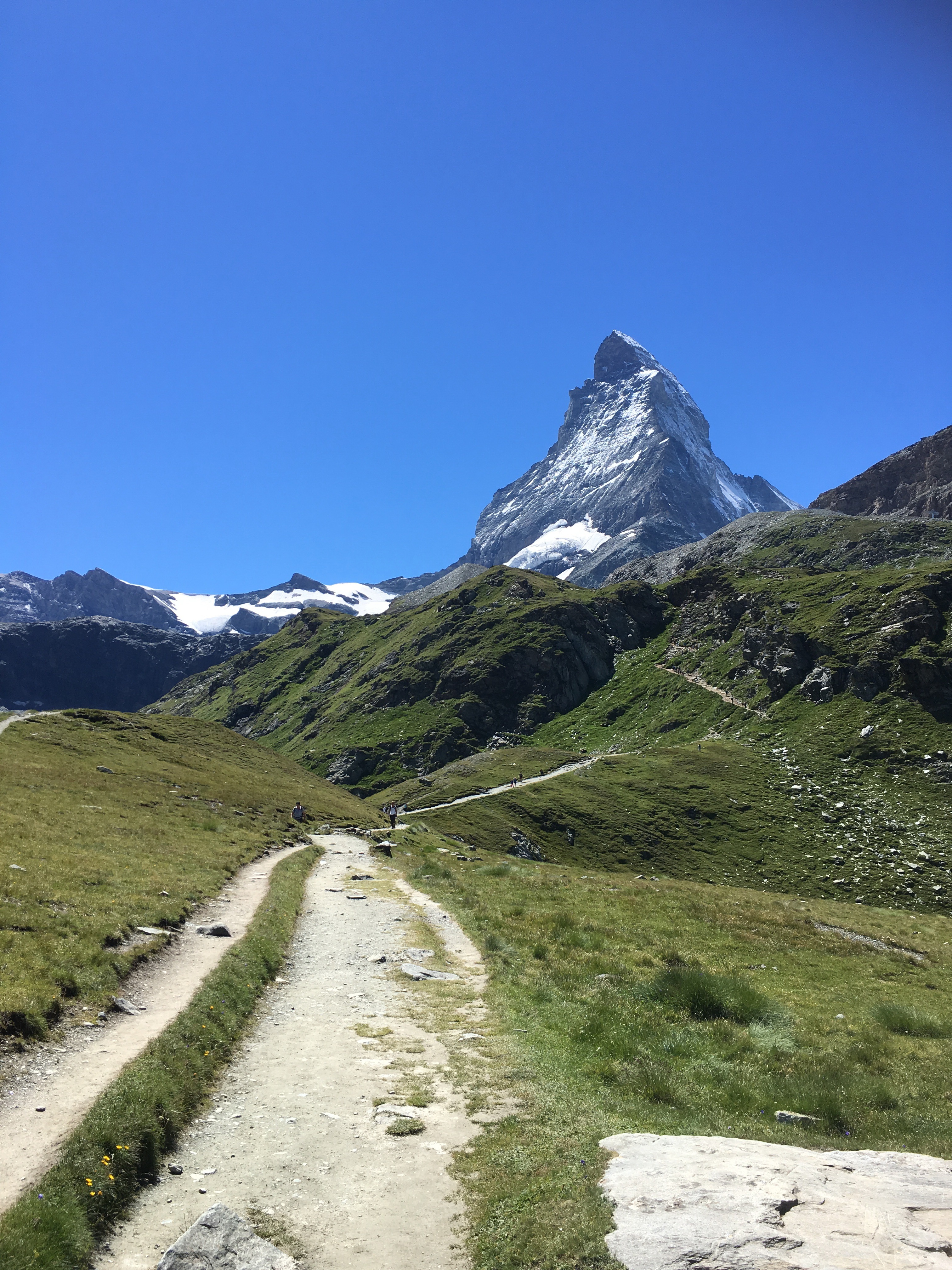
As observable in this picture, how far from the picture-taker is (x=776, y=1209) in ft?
25.8

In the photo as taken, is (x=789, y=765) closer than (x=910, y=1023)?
No

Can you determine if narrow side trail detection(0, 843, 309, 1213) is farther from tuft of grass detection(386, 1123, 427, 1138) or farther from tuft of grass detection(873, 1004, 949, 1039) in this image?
tuft of grass detection(873, 1004, 949, 1039)

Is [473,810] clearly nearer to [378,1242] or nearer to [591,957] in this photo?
[591,957]

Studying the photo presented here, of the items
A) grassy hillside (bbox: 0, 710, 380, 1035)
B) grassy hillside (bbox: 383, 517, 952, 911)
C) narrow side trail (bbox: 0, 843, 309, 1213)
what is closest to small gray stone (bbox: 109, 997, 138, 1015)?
narrow side trail (bbox: 0, 843, 309, 1213)

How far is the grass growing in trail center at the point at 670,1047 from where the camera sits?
402 inches

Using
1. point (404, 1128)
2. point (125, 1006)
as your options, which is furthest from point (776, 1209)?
point (125, 1006)

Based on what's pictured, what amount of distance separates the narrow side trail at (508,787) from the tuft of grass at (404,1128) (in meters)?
87.3

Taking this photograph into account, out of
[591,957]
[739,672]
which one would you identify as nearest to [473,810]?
[591,957]

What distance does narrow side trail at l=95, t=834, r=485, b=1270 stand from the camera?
30.3 ft

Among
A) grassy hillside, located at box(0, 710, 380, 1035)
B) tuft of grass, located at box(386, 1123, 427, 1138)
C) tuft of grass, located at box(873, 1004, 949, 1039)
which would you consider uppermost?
grassy hillside, located at box(0, 710, 380, 1035)

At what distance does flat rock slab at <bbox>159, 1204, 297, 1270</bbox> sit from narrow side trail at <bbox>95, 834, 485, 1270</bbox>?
1.52ft

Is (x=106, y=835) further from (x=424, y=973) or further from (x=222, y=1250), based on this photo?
(x=222, y=1250)

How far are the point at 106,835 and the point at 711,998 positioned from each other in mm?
29953

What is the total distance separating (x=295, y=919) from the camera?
99.6 feet
